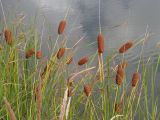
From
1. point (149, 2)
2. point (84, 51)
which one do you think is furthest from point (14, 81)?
point (149, 2)

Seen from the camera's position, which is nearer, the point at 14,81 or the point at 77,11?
the point at 14,81

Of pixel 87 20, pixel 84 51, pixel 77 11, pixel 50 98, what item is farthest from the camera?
pixel 77 11

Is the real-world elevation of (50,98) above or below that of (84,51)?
above

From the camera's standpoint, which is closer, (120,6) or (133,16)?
(133,16)

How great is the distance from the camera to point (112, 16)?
31.7 feet

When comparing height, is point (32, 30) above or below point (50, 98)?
above

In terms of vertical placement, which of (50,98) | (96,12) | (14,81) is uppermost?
(14,81)

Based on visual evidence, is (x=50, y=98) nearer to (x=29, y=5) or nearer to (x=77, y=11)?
(x=29, y=5)

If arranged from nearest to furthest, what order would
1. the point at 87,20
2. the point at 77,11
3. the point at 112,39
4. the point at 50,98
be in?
the point at 50,98, the point at 112,39, the point at 87,20, the point at 77,11

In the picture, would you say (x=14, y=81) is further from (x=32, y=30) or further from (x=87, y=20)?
(x=87, y=20)

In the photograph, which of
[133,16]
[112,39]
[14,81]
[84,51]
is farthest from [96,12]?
[14,81]

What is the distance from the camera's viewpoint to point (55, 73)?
7.72 ft

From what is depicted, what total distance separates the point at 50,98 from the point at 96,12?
829 cm

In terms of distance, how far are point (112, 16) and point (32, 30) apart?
22.8 ft
